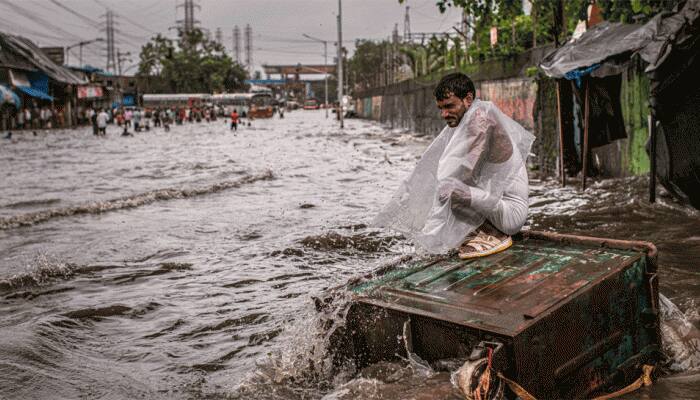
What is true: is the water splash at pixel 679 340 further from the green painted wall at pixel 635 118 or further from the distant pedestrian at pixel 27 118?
the distant pedestrian at pixel 27 118

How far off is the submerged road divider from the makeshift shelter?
6.88m

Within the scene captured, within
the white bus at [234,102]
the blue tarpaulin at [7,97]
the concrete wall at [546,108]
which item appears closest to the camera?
the concrete wall at [546,108]

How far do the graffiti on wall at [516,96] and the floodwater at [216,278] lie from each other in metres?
2.99

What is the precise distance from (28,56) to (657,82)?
41363 mm

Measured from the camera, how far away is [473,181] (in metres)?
4.13

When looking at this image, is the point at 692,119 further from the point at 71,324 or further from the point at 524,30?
the point at 524,30

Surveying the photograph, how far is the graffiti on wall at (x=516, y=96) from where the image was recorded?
1391 cm

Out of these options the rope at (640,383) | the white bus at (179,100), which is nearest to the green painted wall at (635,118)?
the rope at (640,383)

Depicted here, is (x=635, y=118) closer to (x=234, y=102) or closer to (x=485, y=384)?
(x=485, y=384)

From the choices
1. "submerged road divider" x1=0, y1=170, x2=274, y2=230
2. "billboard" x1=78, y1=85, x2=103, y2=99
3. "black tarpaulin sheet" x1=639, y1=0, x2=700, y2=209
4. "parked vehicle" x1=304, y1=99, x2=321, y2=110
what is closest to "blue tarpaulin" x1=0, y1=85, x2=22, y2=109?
"billboard" x1=78, y1=85, x2=103, y2=99

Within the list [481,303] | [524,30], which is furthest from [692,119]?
[524,30]

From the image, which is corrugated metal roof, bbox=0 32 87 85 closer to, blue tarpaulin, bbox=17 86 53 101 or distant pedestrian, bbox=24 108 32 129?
blue tarpaulin, bbox=17 86 53 101

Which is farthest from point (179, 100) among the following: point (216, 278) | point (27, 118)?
point (216, 278)

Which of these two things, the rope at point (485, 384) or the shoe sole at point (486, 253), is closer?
the rope at point (485, 384)
